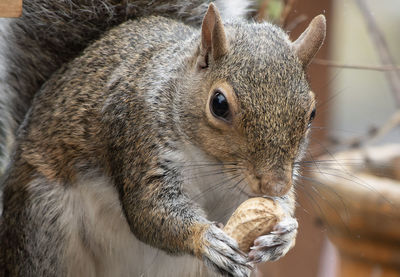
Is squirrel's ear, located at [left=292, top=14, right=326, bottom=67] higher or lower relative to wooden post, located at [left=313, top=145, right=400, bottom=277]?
higher

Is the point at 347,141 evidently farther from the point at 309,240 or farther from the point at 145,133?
the point at 145,133

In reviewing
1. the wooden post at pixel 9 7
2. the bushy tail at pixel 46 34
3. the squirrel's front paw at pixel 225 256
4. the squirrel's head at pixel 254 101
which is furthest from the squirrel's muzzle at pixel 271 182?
the bushy tail at pixel 46 34

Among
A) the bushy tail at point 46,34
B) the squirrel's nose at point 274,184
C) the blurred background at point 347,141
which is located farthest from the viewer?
the blurred background at point 347,141

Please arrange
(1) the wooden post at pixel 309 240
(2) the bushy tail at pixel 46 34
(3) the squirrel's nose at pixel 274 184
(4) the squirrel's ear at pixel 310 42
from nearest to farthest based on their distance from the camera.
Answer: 1. (3) the squirrel's nose at pixel 274 184
2. (4) the squirrel's ear at pixel 310 42
3. (2) the bushy tail at pixel 46 34
4. (1) the wooden post at pixel 309 240

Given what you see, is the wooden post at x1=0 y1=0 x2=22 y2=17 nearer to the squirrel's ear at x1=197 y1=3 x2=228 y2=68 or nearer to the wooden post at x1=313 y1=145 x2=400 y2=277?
the squirrel's ear at x1=197 y1=3 x2=228 y2=68

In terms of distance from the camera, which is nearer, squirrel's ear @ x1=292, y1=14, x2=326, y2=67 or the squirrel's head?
the squirrel's head

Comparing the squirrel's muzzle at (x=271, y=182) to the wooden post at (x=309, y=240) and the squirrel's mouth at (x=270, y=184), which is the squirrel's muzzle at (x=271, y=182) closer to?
the squirrel's mouth at (x=270, y=184)

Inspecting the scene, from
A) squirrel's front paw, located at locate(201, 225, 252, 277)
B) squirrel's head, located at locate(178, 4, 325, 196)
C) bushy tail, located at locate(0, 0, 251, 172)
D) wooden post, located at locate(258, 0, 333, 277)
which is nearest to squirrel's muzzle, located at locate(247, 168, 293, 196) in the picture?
squirrel's head, located at locate(178, 4, 325, 196)
